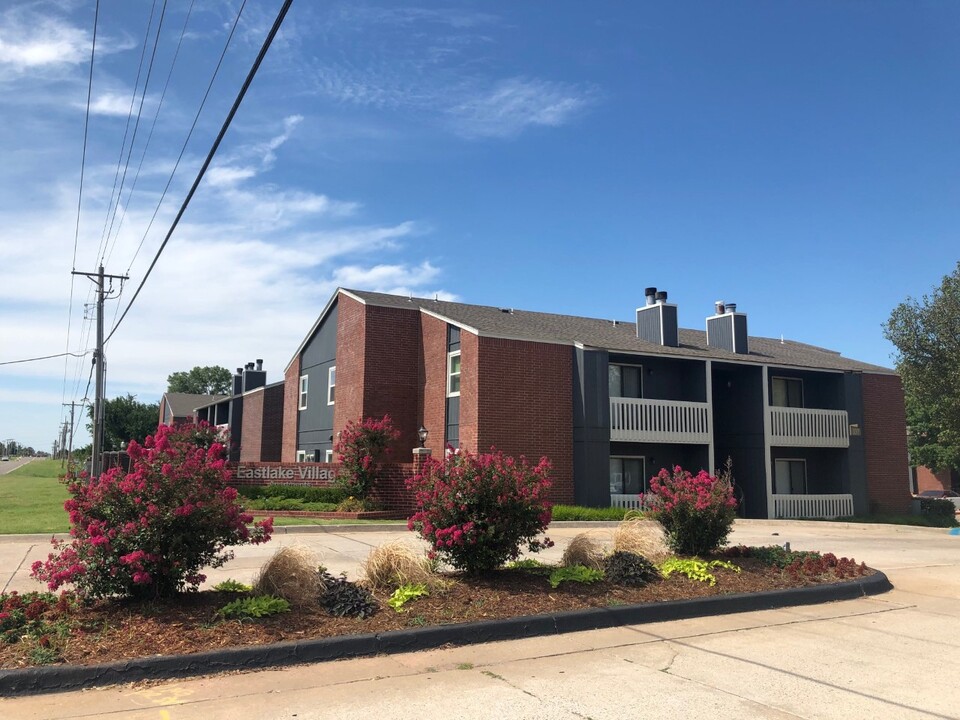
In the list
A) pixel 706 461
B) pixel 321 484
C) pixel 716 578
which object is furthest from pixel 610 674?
pixel 706 461

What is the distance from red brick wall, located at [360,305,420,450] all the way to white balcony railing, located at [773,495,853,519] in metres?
12.7

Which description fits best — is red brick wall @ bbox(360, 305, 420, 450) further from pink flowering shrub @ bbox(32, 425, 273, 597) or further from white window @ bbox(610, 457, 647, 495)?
pink flowering shrub @ bbox(32, 425, 273, 597)

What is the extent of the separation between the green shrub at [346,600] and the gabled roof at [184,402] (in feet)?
177

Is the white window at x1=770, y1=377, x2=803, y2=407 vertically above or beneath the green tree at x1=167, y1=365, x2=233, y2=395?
beneath

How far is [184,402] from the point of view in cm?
6266

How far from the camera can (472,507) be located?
8.90 metres

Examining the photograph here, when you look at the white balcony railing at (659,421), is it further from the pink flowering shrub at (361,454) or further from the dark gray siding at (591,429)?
the pink flowering shrub at (361,454)

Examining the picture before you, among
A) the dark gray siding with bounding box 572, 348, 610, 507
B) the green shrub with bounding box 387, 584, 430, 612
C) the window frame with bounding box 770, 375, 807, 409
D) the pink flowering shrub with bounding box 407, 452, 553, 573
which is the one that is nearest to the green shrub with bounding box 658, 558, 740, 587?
the pink flowering shrub with bounding box 407, 452, 553, 573

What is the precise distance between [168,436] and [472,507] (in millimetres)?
3340

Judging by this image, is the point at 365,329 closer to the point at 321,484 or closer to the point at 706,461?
the point at 321,484

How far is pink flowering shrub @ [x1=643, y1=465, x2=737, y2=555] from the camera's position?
10.9 meters

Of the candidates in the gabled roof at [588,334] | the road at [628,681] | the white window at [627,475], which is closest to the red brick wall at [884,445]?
the gabled roof at [588,334]

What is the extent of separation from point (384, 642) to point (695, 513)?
5393mm

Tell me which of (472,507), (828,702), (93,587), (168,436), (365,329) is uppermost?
(365,329)
